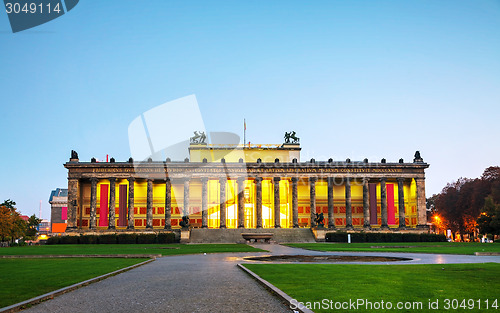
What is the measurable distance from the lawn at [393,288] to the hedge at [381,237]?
1922 inches

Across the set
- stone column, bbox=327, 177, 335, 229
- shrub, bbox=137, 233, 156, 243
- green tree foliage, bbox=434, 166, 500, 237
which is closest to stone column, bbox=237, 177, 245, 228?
stone column, bbox=327, 177, 335, 229

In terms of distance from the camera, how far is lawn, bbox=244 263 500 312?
456 inches

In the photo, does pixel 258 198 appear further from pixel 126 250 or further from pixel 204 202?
pixel 126 250

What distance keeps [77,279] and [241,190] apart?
6417 cm

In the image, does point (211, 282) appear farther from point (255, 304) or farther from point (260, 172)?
point (260, 172)

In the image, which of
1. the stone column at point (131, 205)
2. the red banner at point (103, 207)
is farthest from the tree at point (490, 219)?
the red banner at point (103, 207)

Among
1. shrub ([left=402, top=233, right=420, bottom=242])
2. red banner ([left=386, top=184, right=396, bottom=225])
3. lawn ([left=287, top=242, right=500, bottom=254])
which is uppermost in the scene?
red banner ([left=386, top=184, right=396, bottom=225])

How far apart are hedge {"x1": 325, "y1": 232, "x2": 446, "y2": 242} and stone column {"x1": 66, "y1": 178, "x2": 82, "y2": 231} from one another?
43.0 m

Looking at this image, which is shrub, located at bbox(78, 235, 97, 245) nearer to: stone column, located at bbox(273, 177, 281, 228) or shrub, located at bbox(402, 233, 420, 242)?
stone column, located at bbox(273, 177, 281, 228)

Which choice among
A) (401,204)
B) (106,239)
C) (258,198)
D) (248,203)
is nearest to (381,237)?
(401,204)

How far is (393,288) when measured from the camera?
47.5 feet

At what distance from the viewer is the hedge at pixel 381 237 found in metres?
68.7

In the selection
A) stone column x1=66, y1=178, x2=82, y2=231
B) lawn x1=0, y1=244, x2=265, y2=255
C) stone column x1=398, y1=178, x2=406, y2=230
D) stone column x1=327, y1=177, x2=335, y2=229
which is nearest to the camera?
lawn x1=0, y1=244, x2=265, y2=255

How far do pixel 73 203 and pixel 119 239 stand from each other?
16.1 m
